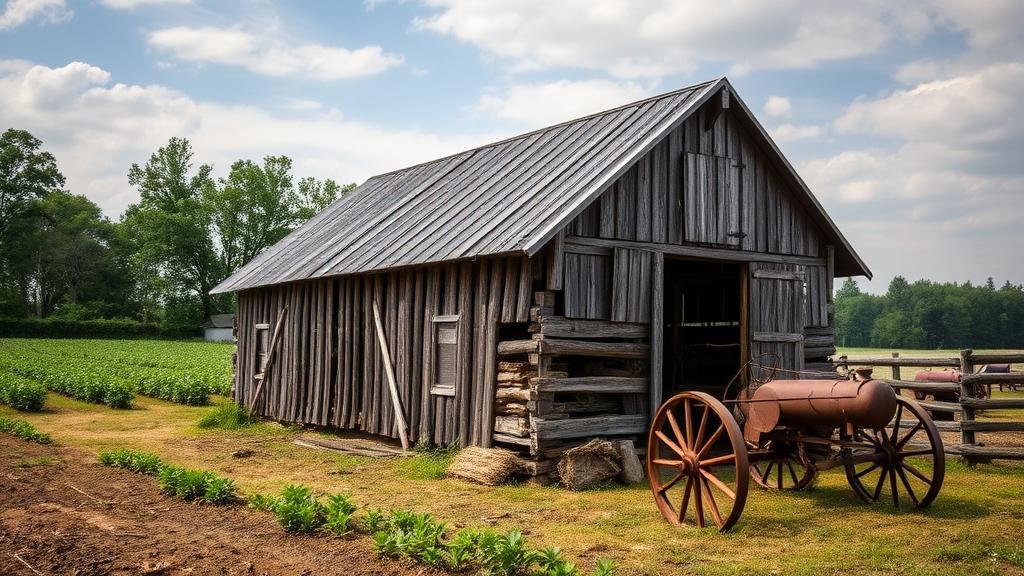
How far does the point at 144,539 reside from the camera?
8625mm

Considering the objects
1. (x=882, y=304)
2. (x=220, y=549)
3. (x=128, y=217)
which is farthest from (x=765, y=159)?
(x=882, y=304)

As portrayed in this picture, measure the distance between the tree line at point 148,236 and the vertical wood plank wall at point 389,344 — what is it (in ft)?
208

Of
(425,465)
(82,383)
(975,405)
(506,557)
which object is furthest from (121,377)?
(506,557)

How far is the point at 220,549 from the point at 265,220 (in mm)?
81500

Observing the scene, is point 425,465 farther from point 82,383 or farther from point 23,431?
point 82,383

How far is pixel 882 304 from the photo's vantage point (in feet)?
369

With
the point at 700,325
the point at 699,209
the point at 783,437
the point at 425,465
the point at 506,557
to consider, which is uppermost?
the point at 699,209

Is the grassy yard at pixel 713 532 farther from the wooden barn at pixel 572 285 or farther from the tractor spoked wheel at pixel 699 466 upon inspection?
the wooden barn at pixel 572 285

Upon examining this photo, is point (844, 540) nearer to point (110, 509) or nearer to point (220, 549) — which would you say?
point (220, 549)

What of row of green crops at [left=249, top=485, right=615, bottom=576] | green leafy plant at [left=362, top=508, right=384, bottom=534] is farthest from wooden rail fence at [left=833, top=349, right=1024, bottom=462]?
green leafy plant at [left=362, top=508, right=384, bottom=534]

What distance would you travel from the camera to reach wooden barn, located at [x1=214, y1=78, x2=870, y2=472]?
13.3m

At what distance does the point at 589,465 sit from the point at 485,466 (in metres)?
1.54

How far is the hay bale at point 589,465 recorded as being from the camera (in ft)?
40.4

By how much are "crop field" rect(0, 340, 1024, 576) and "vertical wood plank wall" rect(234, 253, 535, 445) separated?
1182 mm
